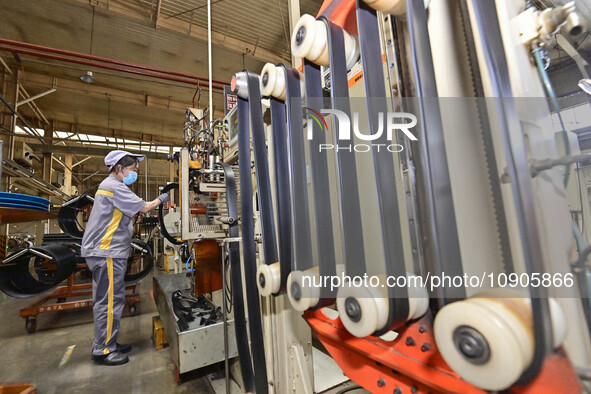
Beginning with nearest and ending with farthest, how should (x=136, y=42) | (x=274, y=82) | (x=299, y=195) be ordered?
(x=299, y=195)
(x=274, y=82)
(x=136, y=42)

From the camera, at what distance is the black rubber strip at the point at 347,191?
0.55 metres

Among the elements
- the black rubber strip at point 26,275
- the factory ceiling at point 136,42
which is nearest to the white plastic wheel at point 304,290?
the black rubber strip at point 26,275

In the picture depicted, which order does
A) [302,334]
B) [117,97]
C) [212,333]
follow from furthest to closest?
[117,97]
[212,333]
[302,334]

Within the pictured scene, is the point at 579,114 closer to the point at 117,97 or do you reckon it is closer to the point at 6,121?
the point at 117,97

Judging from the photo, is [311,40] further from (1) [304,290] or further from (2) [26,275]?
(2) [26,275]

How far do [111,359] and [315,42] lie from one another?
2377 millimetres

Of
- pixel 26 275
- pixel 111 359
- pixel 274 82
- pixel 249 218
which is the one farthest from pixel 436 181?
pixel 26 275

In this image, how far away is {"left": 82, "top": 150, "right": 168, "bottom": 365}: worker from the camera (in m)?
1.98

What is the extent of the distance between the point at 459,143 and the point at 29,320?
3680 mm

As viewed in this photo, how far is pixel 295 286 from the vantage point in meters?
0.61

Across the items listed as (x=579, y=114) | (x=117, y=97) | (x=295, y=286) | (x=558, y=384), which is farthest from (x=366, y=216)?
(x=117, y=97)

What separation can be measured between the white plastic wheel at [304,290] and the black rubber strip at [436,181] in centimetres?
24

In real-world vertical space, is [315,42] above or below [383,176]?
above

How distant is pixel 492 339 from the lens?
1.05 feet
